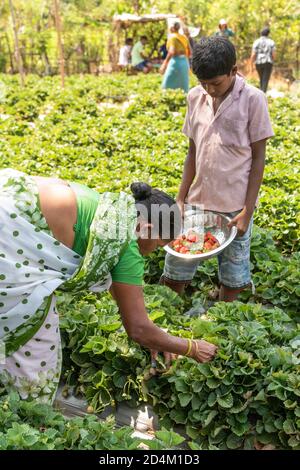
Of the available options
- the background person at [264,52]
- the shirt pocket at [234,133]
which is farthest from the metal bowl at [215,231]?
the background person at [264,52]

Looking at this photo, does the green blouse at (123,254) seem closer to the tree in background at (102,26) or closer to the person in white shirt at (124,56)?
the person in white shirt at (124,56)

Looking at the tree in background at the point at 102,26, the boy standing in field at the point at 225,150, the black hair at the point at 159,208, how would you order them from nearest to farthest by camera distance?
1. the black hair at the point at 159,208
2. the boy standing in field at the point at 225,150
3. the tree in background at the point at 102,26

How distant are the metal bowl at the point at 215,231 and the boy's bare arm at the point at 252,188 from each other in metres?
0.05

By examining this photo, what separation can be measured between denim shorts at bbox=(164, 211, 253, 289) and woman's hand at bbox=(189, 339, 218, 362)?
926 millimetres

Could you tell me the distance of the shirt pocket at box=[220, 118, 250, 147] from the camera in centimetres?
348

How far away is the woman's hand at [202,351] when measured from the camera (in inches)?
114

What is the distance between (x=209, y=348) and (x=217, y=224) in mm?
1076

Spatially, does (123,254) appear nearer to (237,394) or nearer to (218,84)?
(237,394)

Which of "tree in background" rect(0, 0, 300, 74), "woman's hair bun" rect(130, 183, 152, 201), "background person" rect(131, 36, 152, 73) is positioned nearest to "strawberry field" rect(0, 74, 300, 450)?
"woman's hair bun" rect(130, 183, 152, 201)

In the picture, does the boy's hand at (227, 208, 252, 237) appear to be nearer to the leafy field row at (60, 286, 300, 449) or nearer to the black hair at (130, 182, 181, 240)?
the leafy field row at (60, 286, 300, 449)

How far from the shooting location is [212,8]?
824 inches

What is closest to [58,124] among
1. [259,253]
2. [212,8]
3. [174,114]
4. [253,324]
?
[174,114]

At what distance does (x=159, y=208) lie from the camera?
8.55ft
